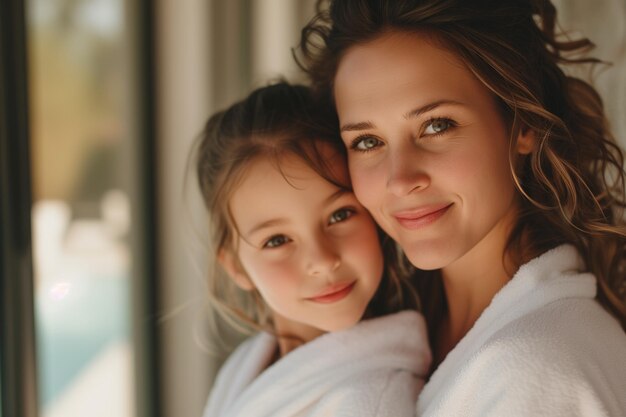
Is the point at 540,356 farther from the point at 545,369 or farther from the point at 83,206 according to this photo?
the point at 83,206

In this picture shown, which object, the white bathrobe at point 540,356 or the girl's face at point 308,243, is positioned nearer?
the white bathrobe at point 540,356

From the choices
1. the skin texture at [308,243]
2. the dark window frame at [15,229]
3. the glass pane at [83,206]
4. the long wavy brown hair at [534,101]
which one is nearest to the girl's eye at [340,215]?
the skin texture at [308,243]

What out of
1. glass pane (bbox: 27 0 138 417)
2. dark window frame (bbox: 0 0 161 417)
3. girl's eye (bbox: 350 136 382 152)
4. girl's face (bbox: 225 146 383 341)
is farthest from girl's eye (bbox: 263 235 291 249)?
glass pane (bbox: 27 0 138 417)

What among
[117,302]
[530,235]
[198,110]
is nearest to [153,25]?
[198,110]

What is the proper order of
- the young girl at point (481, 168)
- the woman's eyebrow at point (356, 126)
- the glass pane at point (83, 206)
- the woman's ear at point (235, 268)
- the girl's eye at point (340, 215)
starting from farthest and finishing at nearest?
the glass pane at point (83, 206) < the woman's ear at point (235, 268) < the girl's eye at point (340, 215) < the woman's eyebrow at point (356, 126) < the young girl at point (481, 168)

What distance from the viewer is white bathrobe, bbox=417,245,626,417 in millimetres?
805

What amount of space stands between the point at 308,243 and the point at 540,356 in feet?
1.57

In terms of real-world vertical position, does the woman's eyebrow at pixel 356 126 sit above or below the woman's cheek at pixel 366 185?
above

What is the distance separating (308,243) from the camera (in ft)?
3.85

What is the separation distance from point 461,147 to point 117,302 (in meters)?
1.41

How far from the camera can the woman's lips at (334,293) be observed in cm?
117

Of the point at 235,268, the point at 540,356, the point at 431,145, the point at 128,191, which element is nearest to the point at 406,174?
the point at 431,145

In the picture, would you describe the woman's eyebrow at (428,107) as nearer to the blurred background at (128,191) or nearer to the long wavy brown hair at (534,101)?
the long wavy brown hair at (534,101)

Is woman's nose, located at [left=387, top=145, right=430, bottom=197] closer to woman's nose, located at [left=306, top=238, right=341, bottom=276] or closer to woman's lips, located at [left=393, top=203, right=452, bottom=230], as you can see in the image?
woman's lips, located at [left=393, top=203, right=452, bottom=230]
